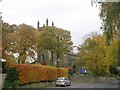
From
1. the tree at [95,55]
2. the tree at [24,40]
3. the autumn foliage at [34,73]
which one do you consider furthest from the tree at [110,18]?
the tree at [95,55]

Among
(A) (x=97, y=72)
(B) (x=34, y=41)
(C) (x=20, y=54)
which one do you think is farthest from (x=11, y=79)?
(A) (x=97, y=72)

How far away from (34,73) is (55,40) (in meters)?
33.7

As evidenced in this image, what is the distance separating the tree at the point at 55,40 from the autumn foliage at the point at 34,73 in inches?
760

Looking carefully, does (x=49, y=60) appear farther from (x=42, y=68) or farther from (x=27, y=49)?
(x=42, y=68)

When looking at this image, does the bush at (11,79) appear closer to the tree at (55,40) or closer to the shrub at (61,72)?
the shrub at (61,72)

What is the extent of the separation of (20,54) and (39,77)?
24.0 meters

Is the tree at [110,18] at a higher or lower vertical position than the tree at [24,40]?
lower

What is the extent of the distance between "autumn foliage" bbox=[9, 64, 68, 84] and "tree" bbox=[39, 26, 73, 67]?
63.4 feet

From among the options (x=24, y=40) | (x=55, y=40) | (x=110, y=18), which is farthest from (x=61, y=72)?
(x=110, y=18)

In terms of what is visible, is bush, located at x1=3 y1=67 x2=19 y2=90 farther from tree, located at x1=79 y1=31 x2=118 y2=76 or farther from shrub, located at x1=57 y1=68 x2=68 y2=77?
tree, located at x1=79 y1=31 x2=118 y2=76

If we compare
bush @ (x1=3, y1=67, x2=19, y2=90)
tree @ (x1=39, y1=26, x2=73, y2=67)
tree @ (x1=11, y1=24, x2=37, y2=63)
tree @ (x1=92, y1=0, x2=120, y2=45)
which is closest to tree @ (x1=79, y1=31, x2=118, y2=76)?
tree @ (x1=39, y1=26, x2=73, y2=67)

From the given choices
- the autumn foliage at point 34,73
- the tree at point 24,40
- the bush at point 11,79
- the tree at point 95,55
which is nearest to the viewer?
the bush at point 11,79

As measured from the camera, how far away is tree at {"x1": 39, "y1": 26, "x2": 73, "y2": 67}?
73750 millimetres

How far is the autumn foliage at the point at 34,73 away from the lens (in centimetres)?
3583
